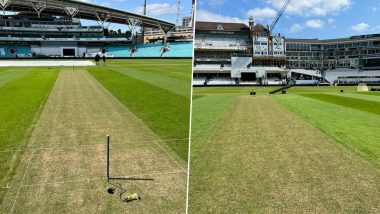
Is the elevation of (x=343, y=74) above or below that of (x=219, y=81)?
above

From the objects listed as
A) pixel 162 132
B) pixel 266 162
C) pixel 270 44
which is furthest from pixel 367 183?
pixel 270 44

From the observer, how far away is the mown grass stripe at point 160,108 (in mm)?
10914

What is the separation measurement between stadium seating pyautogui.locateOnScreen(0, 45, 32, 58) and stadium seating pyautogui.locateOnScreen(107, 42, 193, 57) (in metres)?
18.6

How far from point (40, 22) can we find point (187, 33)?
116ft

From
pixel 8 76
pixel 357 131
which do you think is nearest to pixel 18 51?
pixel 8 76

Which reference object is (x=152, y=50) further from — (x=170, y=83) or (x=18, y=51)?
(x=170, y=83)

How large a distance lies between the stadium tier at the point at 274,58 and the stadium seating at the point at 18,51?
49.5m

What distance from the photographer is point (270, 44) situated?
2144 inches

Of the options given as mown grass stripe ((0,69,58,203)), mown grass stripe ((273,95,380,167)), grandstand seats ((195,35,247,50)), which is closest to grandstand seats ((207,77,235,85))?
grandstand seats ((195,35,247,50))

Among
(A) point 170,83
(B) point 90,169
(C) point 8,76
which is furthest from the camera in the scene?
(C) point 8,76

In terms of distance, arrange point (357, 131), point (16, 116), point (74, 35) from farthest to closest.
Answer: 1. point (74, 35)
2. point (16, 116)
3. point (357, 131)

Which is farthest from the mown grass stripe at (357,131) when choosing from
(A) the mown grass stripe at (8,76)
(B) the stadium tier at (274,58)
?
(A) the mown grass stripe at (8,76)

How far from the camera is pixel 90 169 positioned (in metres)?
7.98

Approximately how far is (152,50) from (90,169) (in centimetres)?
8292
